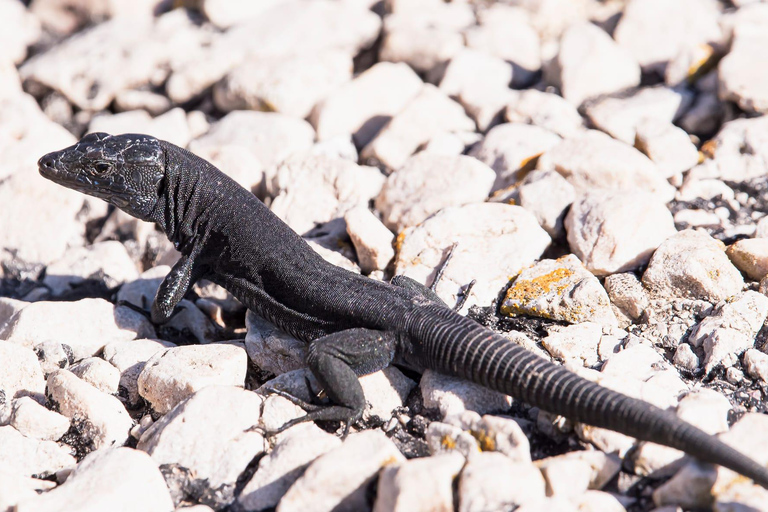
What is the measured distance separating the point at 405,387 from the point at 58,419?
254cm

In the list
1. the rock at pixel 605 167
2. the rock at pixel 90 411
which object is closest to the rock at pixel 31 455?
the rock at pixel 90 411

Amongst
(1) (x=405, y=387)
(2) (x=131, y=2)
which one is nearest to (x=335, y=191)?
(1) (x=405, y=387)

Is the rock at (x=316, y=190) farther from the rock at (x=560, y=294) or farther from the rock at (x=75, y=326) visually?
the rock at (x=560, y=294)

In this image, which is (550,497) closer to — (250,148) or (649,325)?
(649,325)

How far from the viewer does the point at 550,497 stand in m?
3.97

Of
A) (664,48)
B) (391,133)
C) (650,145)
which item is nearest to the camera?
(650,145)

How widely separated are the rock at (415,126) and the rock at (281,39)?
71.2 inches

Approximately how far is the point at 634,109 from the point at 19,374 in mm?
6921

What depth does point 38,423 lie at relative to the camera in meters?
5.05

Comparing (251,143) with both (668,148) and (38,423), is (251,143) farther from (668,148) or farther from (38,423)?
(668,148)

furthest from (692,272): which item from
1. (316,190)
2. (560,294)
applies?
(316,190)

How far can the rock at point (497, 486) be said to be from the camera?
12.6 ft

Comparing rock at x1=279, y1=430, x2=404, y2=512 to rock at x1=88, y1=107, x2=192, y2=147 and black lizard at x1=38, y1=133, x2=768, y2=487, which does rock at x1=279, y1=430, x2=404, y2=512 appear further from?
rock at x1=88, y1=107, x2=192, y2=147

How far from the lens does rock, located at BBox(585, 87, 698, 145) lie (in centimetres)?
806
